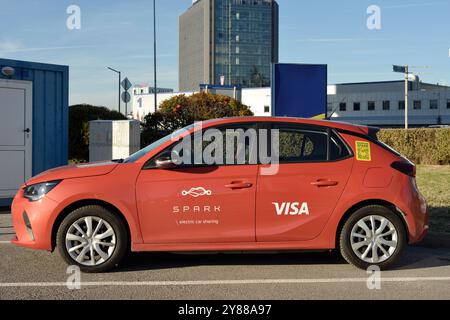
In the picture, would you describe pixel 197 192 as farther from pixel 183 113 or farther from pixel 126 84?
pixel 126 84

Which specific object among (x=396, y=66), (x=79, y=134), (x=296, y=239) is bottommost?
(x=296, y=239)

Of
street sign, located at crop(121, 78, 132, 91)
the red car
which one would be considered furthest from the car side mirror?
street sign, located at crop(121, 78, 132, 91)

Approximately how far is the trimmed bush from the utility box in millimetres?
3533

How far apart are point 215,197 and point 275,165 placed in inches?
28.3

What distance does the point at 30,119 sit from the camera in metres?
10.9

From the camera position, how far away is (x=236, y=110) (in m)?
22.7

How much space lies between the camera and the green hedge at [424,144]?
21234 millimetres

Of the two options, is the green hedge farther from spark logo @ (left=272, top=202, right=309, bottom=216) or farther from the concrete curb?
spark logo @ (left=272, top=202, right=309, bottom=216)

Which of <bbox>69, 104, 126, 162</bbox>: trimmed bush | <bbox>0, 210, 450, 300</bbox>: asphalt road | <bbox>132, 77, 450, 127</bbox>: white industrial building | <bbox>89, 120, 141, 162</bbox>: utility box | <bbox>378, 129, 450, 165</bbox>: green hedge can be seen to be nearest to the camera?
<bbox>0, 210, 450, 300</bbox>: asphalt road

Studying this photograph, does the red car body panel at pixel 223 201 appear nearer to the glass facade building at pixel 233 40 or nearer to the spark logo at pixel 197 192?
the spark logo at pixel 197 192

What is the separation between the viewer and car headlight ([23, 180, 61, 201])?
5.75 metres

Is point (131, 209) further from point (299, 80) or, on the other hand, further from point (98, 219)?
point (299, 80)

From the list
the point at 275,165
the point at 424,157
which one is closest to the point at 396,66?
the point at 424,157
